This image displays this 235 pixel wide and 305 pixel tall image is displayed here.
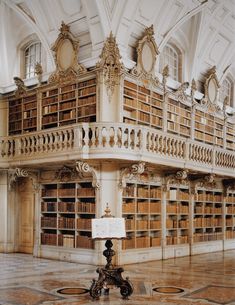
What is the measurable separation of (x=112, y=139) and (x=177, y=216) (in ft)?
13.4

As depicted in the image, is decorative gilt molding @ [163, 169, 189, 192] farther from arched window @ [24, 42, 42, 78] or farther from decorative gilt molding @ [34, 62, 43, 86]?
arched window @ [24, 42, 42, 78]

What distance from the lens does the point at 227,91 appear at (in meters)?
18.1

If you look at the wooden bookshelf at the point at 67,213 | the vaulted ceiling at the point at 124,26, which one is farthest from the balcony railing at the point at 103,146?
the vaulted ceiling at the point at 124,26

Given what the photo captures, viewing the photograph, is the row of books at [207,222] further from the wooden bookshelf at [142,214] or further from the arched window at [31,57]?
the arched window at [31,57]

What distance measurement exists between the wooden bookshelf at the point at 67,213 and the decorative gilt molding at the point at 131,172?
801 mm

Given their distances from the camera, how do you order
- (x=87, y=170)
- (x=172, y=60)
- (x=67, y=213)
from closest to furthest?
(x=87, y=170)
(x=67, y=213)
(x=172, y=60)

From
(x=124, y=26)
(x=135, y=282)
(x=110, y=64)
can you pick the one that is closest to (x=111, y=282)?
(x=135, y=282)

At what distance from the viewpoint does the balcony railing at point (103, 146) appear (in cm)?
1127

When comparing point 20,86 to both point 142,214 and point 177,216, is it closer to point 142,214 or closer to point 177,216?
point 142,214

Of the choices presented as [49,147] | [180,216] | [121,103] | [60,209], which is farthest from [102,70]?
[180,216]

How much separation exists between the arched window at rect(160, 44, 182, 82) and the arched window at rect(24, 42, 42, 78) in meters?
3.70

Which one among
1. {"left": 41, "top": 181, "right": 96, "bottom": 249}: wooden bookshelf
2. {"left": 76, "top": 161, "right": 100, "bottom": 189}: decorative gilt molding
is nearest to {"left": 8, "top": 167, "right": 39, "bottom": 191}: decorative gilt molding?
{"left": 41, "top": 181, "right": 96, "bottom": 249}: wooden bookshelf

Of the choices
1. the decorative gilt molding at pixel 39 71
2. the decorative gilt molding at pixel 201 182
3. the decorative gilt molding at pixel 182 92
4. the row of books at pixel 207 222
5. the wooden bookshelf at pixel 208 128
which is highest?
the decorative gilt molding at pixel 39 71

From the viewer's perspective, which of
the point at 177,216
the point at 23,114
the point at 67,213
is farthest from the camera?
the point at 177,216
